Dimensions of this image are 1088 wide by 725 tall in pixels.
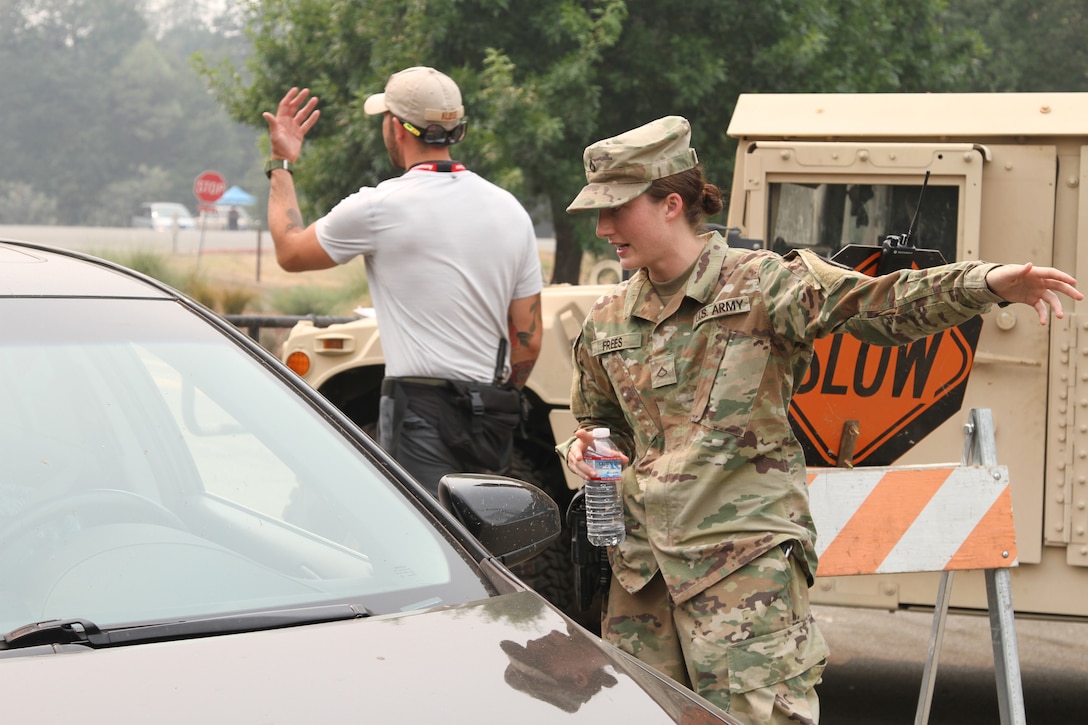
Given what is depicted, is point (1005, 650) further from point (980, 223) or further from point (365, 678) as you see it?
point (365, 678)

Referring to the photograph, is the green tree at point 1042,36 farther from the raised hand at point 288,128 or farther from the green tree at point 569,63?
the raised hand at point 288,128

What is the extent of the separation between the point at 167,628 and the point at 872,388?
8.83 ft

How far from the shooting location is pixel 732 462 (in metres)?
3.01

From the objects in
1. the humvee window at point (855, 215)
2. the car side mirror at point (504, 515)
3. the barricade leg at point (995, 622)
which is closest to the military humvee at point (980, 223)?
the humvee window at point (855, 215)

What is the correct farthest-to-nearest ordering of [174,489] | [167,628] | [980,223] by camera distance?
1. [980,223]
2. [174,489]
3. [167,628]

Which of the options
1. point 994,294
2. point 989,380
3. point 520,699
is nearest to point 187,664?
point 520,699

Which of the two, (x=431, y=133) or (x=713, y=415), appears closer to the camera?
(x=713, y=415)

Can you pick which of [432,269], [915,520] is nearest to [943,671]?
[915,520]

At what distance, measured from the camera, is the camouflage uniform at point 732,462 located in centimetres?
293

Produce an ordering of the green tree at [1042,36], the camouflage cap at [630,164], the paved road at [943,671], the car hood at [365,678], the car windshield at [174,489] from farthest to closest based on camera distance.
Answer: the green tree at [1042,36], the paved road at [943,671], the camouflage cap at [630,164], the car windshield at [174,489], the car hood at [365,678]

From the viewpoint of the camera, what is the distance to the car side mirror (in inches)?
106

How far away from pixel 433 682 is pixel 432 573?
0.45 meters

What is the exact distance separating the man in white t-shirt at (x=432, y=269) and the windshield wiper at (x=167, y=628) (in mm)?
1889

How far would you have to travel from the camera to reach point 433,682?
2070 mm
